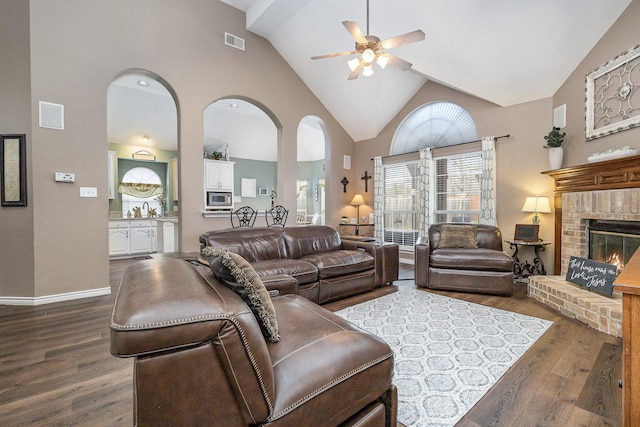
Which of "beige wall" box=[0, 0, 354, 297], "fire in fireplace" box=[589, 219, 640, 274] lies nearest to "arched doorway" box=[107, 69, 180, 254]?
"beige wall" box=[0, 0, 354, 297]

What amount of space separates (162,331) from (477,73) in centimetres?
501

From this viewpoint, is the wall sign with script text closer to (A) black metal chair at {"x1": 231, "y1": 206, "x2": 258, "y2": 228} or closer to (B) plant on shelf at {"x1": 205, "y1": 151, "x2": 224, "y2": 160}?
(A) black metal chair at {"x1": 231, "y1": 206, "x2": 258, "y2": 228}

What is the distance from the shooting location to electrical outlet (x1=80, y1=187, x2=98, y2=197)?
139 inches

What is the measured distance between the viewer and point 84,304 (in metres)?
3.29

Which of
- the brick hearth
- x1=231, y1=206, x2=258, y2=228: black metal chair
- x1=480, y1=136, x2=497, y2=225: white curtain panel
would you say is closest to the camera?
the brick hearth

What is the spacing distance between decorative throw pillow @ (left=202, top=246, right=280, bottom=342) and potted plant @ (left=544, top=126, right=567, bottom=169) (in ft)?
14.5

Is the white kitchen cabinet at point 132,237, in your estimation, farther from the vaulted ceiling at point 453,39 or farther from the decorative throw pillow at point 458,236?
the decorative throw pillow at point 458,236

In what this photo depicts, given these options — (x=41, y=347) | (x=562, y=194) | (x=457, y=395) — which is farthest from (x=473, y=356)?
(x=41, y=347)

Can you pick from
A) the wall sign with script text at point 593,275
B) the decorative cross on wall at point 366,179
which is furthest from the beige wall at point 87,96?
the wall sign with script text at point 593,275

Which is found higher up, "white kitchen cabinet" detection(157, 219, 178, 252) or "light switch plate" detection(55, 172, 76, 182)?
"light switch plate" detection(55, 172, 76, 182)

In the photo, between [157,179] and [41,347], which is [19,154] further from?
[157,179]

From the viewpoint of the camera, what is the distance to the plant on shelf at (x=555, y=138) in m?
3.80

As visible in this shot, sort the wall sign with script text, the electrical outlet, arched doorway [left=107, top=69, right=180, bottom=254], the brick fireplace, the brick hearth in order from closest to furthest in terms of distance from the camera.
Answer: the brick hearth
the brick fireplace
the wall sign with script text
the electrical outlet
arched doorway [left=107, top=69, right=180, bottom=254]

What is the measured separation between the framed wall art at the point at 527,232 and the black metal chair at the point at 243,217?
13.5 ft
